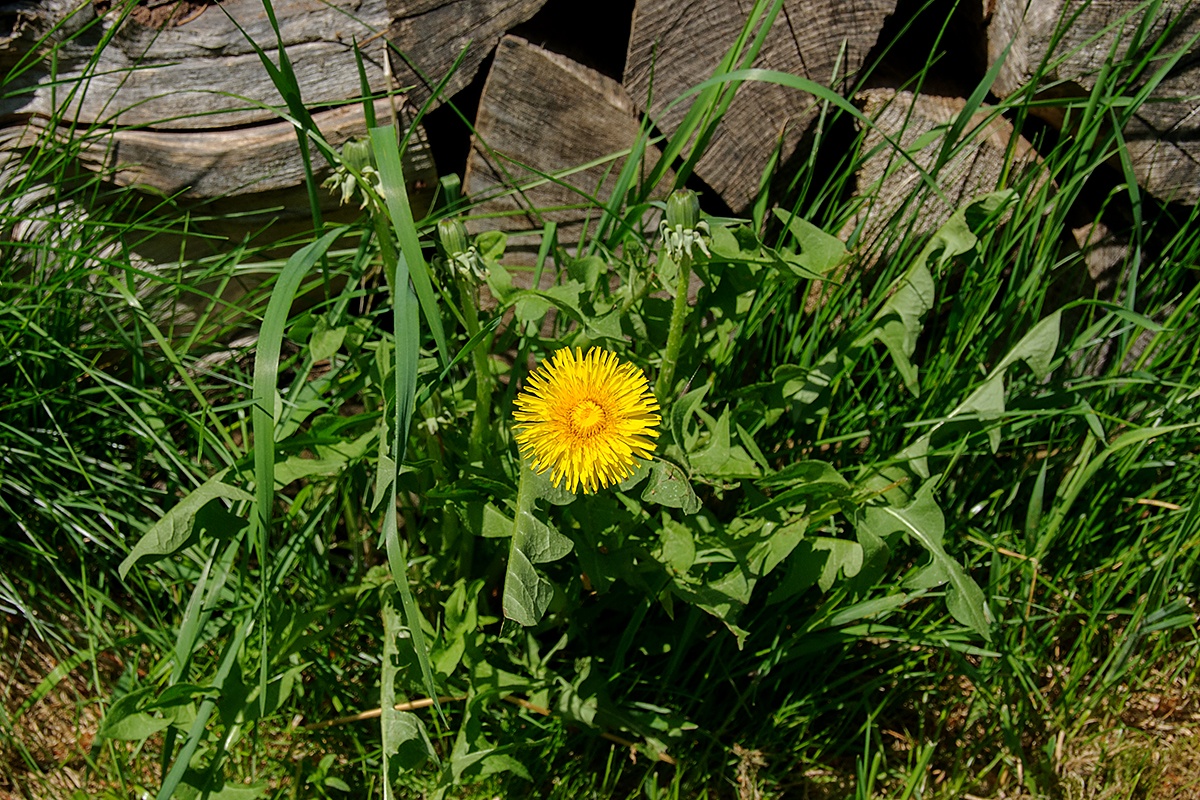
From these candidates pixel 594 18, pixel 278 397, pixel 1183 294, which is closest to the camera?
pixel 278 397

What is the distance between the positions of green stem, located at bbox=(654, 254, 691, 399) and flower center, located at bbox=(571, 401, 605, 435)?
22cm

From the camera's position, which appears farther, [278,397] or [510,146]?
[510,146]

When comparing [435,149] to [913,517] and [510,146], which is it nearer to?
[510,146]

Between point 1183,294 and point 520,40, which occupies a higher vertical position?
point 520,40

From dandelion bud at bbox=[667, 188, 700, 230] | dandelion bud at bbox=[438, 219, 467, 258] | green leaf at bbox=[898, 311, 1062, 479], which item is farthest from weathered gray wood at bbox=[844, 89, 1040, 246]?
dandelion bud at bbox=[438, 219, 467, 258]

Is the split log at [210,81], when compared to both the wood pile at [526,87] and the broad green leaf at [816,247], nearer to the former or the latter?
the wood pile at [526,87]

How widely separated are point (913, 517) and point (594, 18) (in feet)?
3.93

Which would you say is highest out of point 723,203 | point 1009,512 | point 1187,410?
point 723,203

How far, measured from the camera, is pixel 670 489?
1.43m

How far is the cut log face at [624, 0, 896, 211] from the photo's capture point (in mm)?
1900

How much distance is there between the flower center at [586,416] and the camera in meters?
1.40

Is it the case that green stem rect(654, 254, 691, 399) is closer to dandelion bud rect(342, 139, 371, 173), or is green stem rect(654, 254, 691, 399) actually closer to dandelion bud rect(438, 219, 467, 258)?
dandelion bud rect(438, 219, 467, 258)

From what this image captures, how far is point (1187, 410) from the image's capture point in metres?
1.97

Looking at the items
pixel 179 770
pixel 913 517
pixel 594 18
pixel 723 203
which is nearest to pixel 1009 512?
pixel 913 517
